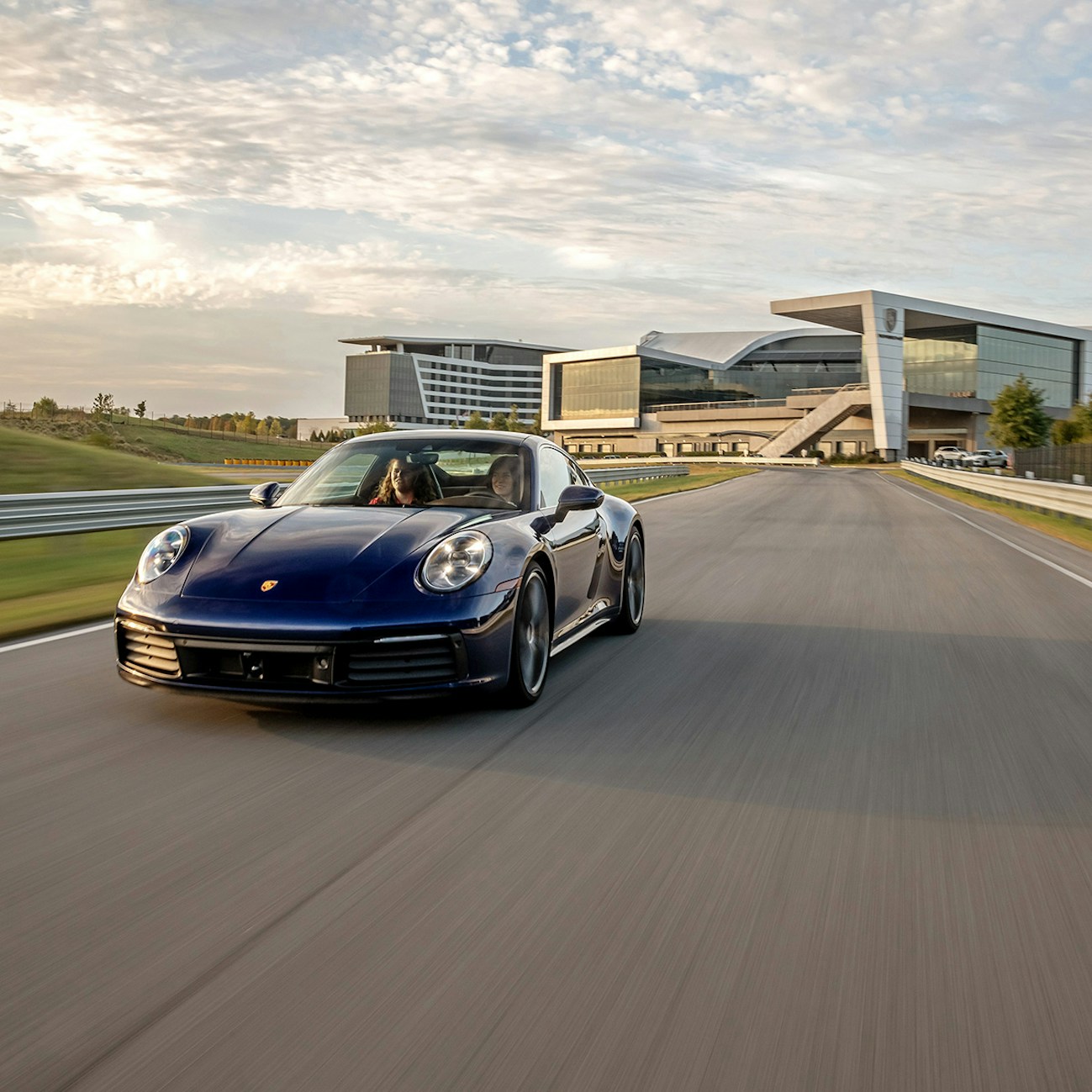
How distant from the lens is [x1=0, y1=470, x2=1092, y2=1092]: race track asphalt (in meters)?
2.58

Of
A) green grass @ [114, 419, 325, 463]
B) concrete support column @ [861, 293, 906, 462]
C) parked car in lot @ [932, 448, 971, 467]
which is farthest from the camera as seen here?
concrete support column @ [861, 293, 906, 462]

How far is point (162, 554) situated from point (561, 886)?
3147 mm

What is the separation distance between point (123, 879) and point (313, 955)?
2.73ft

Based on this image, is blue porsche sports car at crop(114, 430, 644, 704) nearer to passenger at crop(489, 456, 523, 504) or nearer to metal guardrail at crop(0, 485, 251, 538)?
passenger at crop(489, 456, 523, 504)

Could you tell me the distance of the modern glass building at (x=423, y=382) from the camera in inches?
7146

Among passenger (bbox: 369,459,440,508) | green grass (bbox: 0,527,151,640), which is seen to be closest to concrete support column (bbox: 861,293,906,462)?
green grass (bbox: 0,527,151,640)

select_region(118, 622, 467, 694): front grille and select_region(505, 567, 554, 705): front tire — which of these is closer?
select_region(118, 622, 467, 694): front grille

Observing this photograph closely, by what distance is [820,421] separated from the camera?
112812 mm

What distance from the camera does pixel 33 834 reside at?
3.95 metres

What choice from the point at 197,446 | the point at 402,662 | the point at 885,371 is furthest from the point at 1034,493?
the point at 885,371

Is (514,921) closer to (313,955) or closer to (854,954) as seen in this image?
(313,955)

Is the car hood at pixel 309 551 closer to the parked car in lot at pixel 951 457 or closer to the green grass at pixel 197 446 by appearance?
the green grass at pixel 197 446

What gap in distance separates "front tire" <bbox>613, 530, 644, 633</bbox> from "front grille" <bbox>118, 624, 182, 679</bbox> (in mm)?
3486

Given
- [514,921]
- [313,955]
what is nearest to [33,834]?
[313,955]
